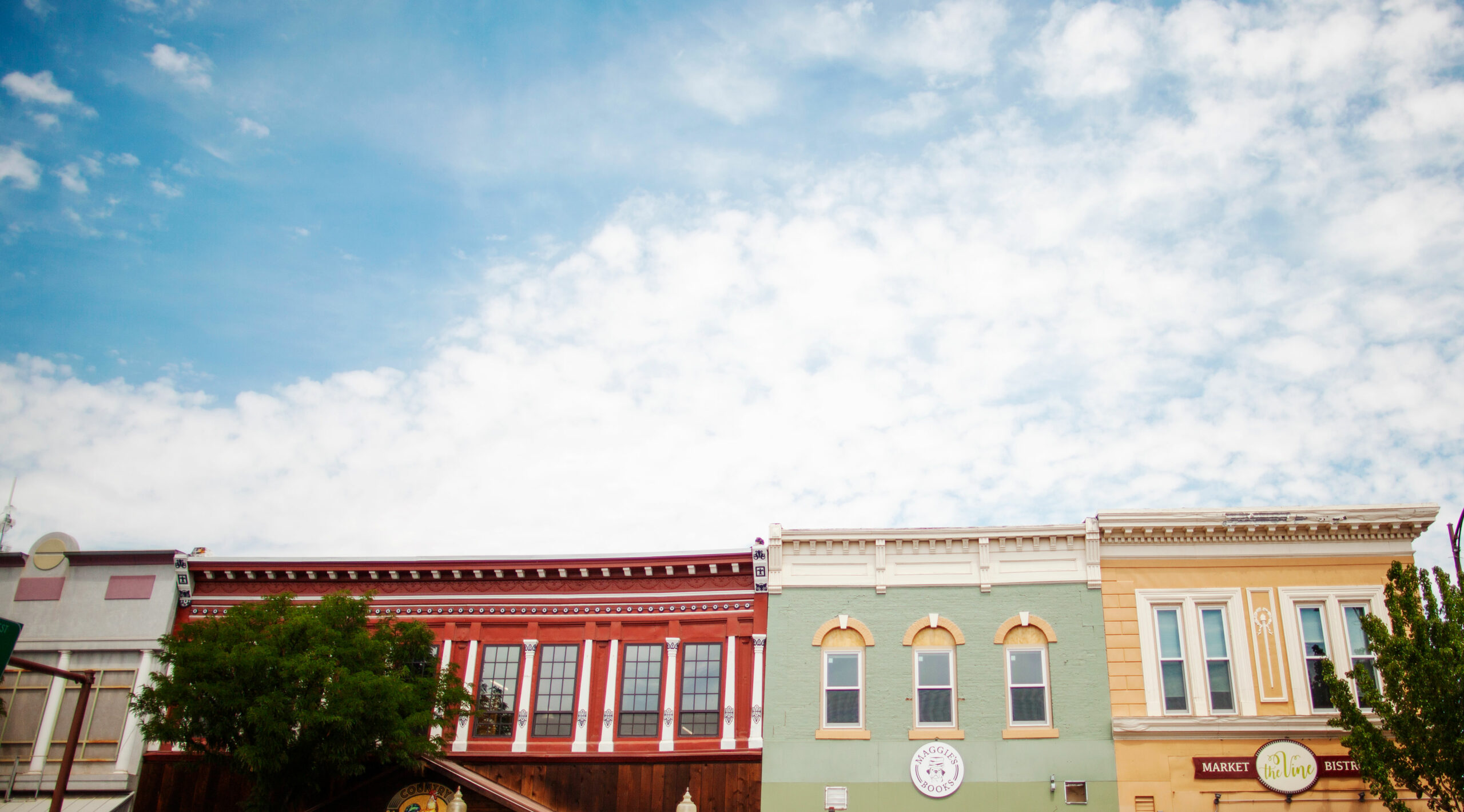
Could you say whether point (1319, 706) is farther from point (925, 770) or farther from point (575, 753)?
point (575, 753)

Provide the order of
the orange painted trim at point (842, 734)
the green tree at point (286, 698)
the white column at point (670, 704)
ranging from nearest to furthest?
the green tree at point (286, 698)
the orange painted trim at point (842, 734)
the white column at point (670, 704)

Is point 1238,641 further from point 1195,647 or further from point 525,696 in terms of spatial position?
point 525,696

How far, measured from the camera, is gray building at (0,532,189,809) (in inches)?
1015

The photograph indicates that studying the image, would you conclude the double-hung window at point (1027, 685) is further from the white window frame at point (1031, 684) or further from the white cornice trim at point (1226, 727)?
the white cornice trim at point (1226, 727)

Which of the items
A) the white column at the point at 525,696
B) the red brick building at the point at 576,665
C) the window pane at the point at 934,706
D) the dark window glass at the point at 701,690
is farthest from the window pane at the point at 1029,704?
the white column at the point at 525,696

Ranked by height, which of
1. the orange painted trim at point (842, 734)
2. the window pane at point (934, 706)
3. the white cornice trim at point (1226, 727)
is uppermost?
the window pane at point (934, 706)

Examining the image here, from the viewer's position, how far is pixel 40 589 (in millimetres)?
27562

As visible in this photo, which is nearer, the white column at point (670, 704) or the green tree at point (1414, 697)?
the green tree at point (1414, 697)

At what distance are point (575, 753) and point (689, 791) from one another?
2.96 meters

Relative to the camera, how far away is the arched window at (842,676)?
23922 mm

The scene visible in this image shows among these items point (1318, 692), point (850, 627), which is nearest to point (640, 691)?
point (850, 627)

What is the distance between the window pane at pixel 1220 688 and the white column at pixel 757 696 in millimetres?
10078

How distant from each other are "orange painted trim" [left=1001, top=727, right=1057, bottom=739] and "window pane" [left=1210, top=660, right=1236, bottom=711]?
3.59 metres

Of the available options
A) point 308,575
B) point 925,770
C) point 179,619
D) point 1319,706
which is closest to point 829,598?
point 925,770
